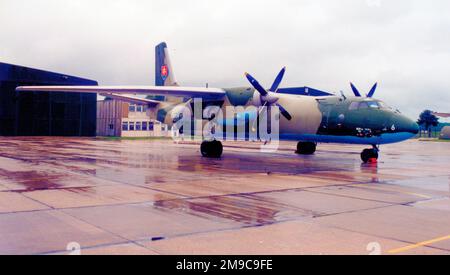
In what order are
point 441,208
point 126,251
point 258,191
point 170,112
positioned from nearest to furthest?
1. point 126,251
2. point 441,208
3. point 258,191
4. point 170,112

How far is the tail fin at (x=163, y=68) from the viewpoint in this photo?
29516 millimetres

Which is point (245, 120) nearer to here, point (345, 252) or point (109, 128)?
point (345, 252)

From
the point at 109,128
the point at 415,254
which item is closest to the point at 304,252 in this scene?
the point at 415,254

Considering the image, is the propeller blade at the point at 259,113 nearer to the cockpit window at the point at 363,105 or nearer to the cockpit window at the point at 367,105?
the cockpit window at the point at 367,105

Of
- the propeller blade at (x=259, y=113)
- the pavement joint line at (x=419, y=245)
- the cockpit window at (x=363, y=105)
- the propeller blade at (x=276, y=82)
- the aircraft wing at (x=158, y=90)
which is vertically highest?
the propeller blade at (x=276, y=82)

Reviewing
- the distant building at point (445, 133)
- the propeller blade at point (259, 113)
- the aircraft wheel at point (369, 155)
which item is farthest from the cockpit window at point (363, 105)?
the distant building at point (445, 133)

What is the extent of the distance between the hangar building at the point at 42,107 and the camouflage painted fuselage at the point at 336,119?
34.5 metres

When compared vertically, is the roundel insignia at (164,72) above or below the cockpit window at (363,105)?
above

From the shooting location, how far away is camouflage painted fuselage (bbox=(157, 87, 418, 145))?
1805 centimetres

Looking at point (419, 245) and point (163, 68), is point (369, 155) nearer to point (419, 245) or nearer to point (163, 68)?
point (419, 245)

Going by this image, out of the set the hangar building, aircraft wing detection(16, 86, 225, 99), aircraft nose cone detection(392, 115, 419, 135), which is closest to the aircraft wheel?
aircraft nose cone detection(392, 115, 419, 135)

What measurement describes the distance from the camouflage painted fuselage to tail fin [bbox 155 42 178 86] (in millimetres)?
6344
